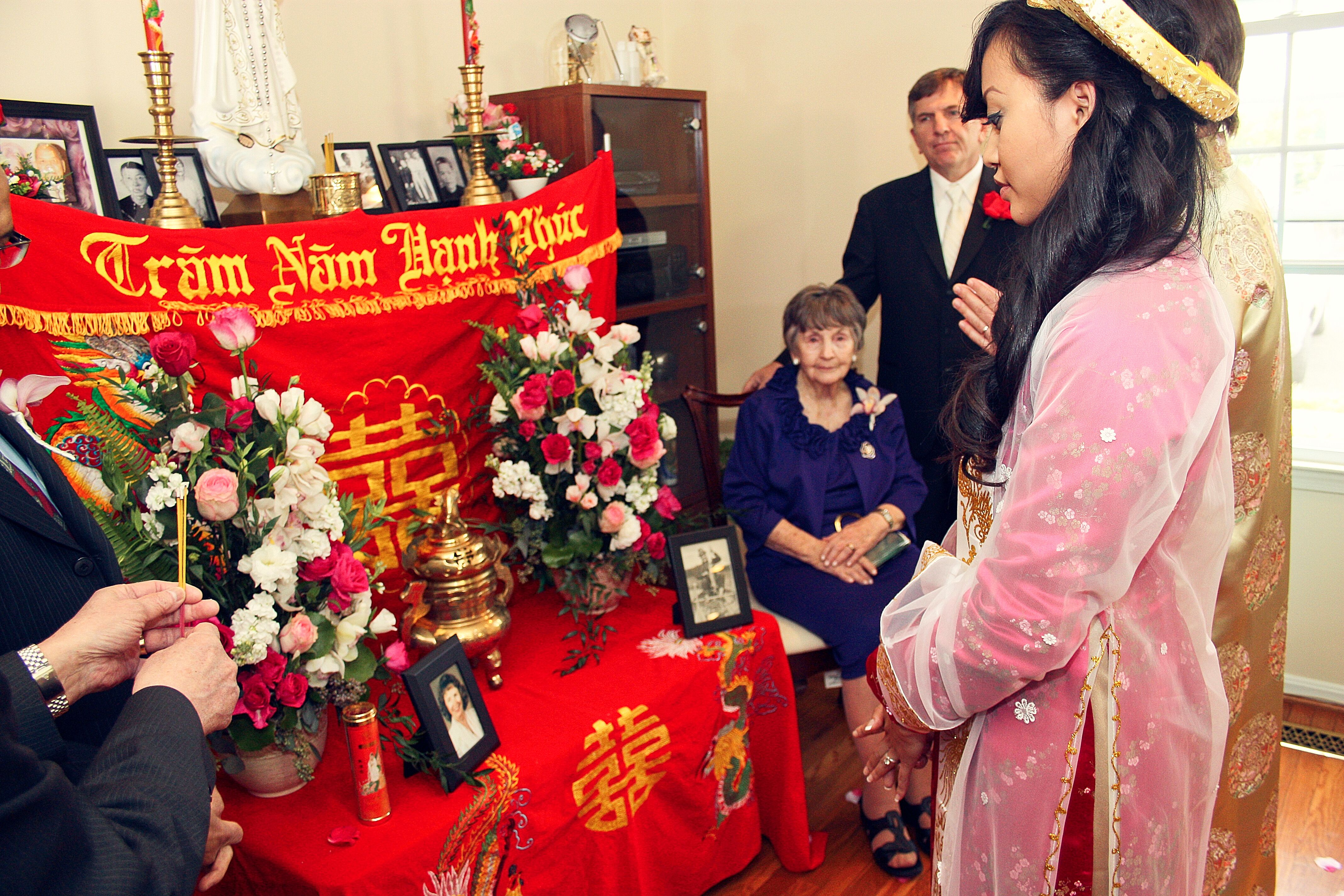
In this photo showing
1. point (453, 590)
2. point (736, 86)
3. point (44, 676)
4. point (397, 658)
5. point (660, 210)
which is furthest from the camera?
point (736, 86)

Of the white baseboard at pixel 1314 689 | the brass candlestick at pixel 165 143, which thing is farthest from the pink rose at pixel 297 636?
the white baseboard at pixel 1314 689

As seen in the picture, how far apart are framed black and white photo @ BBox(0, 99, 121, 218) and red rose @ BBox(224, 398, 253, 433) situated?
0.57 meters

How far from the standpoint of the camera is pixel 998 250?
262 cm

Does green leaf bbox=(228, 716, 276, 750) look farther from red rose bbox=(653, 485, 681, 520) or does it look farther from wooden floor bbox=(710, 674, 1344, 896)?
wooden floor bbox=(710, 674, 1344, 896)

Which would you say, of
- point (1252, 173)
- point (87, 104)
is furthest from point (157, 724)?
point (1252, 173)

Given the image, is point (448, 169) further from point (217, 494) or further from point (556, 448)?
point (217, 494)

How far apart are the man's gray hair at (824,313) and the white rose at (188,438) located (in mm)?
1532

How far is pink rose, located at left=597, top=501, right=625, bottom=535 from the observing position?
6.45 ft

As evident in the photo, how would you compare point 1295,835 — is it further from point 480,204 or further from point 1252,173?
point 480,204

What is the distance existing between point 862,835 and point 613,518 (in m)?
1.12

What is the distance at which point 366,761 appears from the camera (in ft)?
4.91

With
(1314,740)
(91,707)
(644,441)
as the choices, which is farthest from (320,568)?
(1314,740)

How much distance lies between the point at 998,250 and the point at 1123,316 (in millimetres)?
1791

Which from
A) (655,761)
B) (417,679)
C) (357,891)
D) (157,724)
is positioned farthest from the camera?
(655,761)
